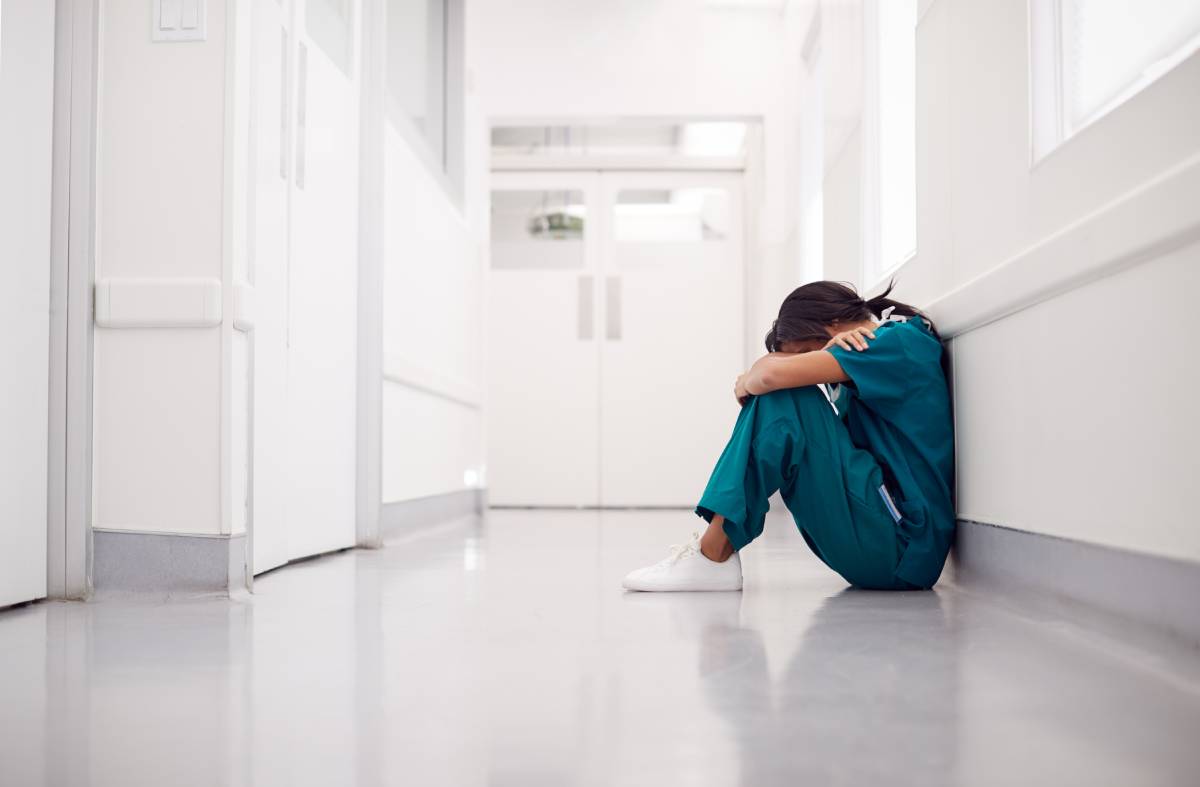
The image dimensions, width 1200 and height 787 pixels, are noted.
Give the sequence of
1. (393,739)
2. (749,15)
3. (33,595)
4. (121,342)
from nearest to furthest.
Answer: (393,739), (33,595), (121,342), (749,15)

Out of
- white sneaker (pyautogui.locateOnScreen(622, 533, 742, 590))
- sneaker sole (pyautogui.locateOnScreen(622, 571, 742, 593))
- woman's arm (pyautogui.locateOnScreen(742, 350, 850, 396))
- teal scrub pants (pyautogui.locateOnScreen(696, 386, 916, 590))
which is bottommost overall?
sneaker sole (pyautogui.locateOnScreen(622, 571, 742, 593))

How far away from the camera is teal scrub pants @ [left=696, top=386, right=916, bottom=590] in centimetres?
205

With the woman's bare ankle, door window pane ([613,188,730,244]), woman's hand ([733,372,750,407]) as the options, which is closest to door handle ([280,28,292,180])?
woman's hand ([733,372,750,407])

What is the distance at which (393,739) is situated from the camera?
995 millimetres

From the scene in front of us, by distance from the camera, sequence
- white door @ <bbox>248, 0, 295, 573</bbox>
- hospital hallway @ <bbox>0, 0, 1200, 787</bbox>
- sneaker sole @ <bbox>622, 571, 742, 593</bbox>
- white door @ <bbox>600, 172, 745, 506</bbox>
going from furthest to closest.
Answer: white door @ <bbox>600, 172, 745, 506</bbox> < white door @ <bbox>248, 0, 295, 573</bbox> < sneaker sole @ <bbox>622, 571, 742, 593</bbox> < hospital hallway @ <bbox>0, 0, 1200, 787</bbox>

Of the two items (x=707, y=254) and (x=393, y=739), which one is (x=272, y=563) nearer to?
(x=393, y=739)

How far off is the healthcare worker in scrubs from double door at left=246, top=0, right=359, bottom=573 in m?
0.97

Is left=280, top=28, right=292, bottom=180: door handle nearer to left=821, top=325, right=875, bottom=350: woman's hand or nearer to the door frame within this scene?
the door frame

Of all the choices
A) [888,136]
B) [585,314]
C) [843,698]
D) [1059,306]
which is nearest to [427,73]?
[585,314]

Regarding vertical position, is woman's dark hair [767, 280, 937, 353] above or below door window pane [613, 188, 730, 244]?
below

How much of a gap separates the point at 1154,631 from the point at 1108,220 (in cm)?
57

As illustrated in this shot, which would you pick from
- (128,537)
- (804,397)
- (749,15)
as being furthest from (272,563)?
(749,15)

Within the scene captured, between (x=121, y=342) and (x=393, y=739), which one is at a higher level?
(x=121, y=342)

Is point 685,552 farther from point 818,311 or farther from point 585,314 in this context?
point 585,314
